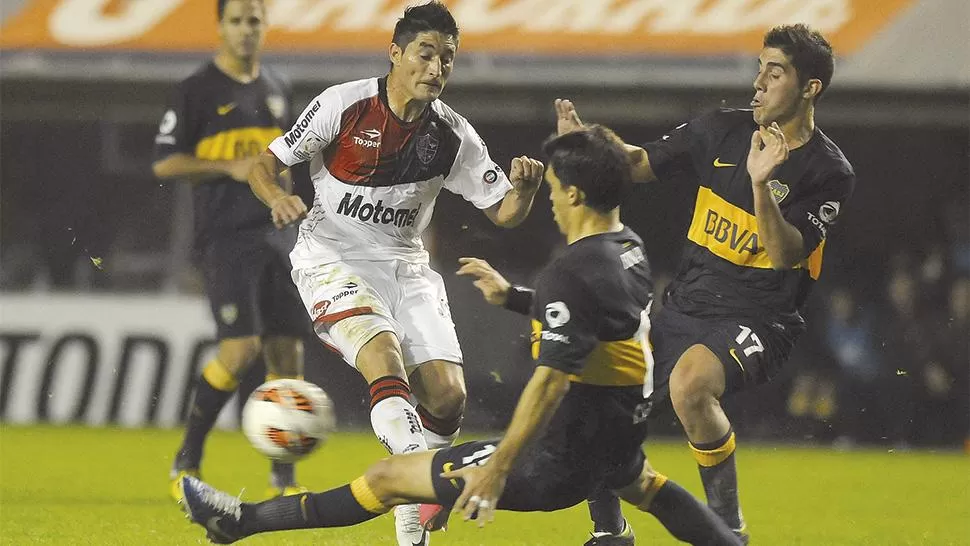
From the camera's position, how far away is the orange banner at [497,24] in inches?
513

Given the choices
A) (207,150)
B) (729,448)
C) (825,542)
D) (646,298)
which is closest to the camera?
(646,298)

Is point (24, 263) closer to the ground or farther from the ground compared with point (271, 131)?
closer to the ground

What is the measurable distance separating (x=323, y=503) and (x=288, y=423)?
2.13 feet

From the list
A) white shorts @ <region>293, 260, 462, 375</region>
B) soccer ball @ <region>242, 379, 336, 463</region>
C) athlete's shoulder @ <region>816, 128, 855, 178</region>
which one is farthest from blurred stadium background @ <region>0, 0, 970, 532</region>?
soccer ball @ <region>242, 379, 336, 463</region>

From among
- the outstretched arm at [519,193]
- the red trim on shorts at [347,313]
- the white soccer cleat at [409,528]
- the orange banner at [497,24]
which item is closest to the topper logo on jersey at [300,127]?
the red trim on shorts at [347,313]

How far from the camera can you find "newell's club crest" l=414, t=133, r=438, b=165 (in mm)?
6488

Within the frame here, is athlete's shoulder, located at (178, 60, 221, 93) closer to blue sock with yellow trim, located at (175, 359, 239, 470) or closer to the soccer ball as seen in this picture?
blue sock with yellow trim, located at (175, 359, 239, 470)

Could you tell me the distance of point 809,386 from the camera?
43.4 feet

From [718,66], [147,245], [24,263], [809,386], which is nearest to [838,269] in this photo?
[809,386]

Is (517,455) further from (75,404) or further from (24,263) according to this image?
(24,263)

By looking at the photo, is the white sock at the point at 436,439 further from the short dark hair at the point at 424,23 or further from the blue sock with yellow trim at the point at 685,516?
the short dark hair at the point at 424,23

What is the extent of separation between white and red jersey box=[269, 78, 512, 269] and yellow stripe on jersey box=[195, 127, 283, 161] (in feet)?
6.14

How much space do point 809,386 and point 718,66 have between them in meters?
2.94

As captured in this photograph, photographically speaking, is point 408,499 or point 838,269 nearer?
point 408,499
